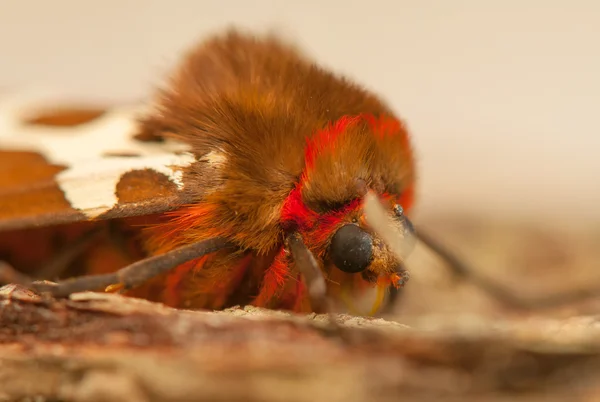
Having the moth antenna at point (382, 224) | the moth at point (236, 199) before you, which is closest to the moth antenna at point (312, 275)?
the moth at point (236, 199)

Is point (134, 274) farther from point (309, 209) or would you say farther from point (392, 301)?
point (392, 301)

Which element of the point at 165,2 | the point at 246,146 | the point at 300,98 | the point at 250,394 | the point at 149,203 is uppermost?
the point at 165,2

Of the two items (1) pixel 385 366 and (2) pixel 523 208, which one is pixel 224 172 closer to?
(1) pixel 385 366

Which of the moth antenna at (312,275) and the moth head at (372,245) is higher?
the moth head at (372,245)

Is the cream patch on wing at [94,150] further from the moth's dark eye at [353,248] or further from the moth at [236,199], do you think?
the moth's dark eye at [353,248]

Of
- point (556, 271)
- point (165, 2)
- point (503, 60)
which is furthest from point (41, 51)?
point (556, 271)

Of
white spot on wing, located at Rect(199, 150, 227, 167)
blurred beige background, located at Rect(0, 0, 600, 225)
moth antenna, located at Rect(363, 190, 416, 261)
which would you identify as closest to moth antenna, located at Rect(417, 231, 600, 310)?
moth antenna, located at Rect(363, 190, 416, 261)
